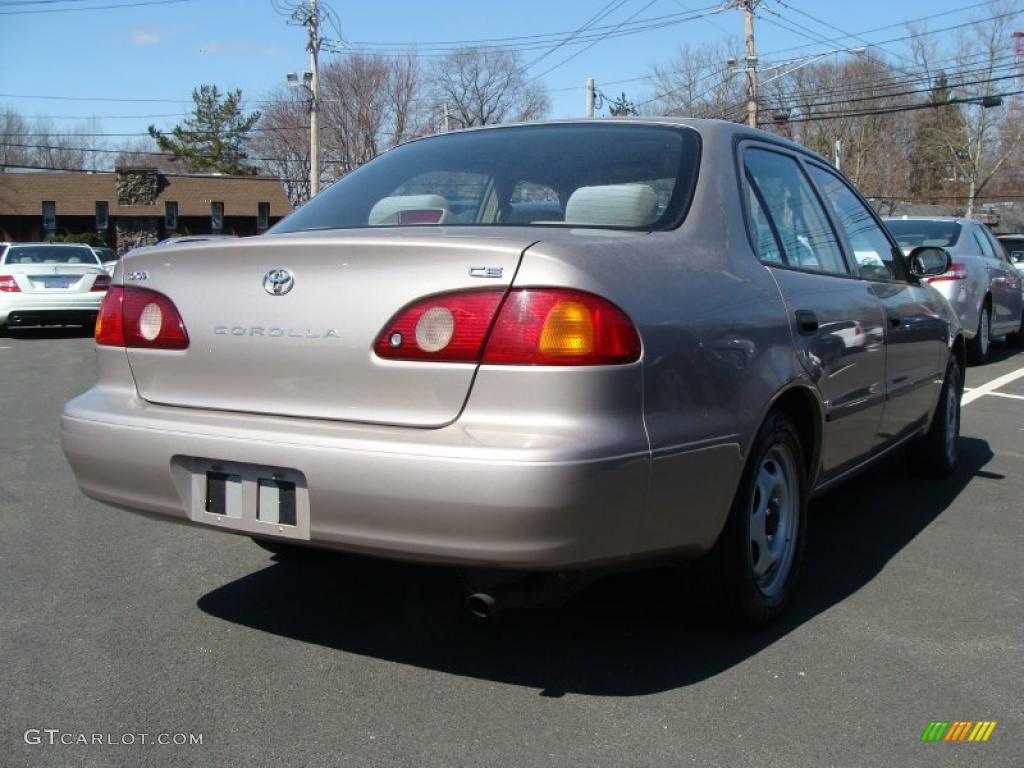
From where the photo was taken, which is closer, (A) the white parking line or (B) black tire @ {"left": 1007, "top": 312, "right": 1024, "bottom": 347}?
(A) the white parking line

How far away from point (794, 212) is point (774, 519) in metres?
1.21

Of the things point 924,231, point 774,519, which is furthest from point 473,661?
point 924,231

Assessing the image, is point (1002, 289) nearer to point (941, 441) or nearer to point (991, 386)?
point (991, 386)

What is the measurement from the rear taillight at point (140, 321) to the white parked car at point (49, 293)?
12.3 m

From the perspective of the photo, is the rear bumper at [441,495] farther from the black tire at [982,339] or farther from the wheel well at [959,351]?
the black tire at [982,339]

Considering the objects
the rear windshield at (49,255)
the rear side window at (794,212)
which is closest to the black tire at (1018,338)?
the rear side window at (794,212)

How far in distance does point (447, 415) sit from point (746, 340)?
1.01 meters

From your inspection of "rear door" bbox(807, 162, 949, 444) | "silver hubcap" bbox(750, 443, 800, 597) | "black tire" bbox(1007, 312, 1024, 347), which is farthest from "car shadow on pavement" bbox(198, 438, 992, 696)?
"black tire" bbox(1007, 312, 1024, 347)

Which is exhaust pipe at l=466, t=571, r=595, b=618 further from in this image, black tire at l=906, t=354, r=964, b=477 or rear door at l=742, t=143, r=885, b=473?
black tire at l=906, t=354, r=964, b=477

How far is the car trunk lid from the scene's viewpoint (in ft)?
8.93

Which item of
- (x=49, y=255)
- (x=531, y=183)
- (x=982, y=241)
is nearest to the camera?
(x=531, y=183)

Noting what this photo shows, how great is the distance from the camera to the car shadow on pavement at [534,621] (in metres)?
3.21

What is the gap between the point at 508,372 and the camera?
263 cm

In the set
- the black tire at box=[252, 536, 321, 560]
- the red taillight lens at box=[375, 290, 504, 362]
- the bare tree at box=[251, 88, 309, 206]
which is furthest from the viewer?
the bare tree at box=[251, 88, 309, 206]
